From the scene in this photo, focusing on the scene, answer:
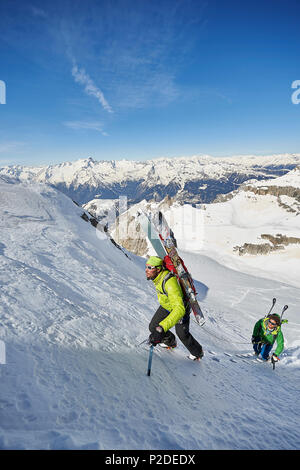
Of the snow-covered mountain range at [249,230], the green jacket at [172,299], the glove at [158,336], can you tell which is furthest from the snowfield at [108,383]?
the snow-covered mountain range at [249,230]

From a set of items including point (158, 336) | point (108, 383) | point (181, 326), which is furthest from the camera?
point (181, 326)

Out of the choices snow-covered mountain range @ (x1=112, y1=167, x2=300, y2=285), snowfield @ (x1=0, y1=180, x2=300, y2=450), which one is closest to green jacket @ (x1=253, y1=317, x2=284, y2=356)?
snowfield @ (x1=0, y1=180, x2=300, y2=450)

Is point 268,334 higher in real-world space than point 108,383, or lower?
lower

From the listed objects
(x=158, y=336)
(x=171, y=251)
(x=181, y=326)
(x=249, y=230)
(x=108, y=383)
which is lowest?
(x=249, y=230)

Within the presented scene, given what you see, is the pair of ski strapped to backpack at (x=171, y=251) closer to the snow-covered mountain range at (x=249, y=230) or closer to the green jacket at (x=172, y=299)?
the green jacket at (x=172, y=299)

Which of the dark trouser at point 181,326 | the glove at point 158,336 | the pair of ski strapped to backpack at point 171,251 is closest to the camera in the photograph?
the glove at point 158,336

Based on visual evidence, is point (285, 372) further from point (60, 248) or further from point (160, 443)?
point (60, 248)

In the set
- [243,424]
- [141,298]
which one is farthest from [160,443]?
[141,298]

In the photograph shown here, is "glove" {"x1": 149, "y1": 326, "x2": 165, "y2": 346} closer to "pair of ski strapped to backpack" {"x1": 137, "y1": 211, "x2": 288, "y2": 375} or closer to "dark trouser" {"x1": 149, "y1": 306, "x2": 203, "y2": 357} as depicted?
"dark trouser" {"x1": 149, "y1": 306, "x2": 203, "y2": 357}

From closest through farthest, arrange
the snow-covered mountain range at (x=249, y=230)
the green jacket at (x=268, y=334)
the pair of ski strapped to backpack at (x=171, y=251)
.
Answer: the green jacket at (x=268, y=334), the pair of ski strapped to backpack at (x=171, y=251), the snow-covered mountain range at (x=249, y=230)

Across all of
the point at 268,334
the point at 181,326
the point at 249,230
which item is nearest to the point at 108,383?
the point at 181,326

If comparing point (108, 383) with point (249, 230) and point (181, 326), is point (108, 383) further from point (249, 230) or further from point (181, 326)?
point (249, 230)

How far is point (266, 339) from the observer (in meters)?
8.61
